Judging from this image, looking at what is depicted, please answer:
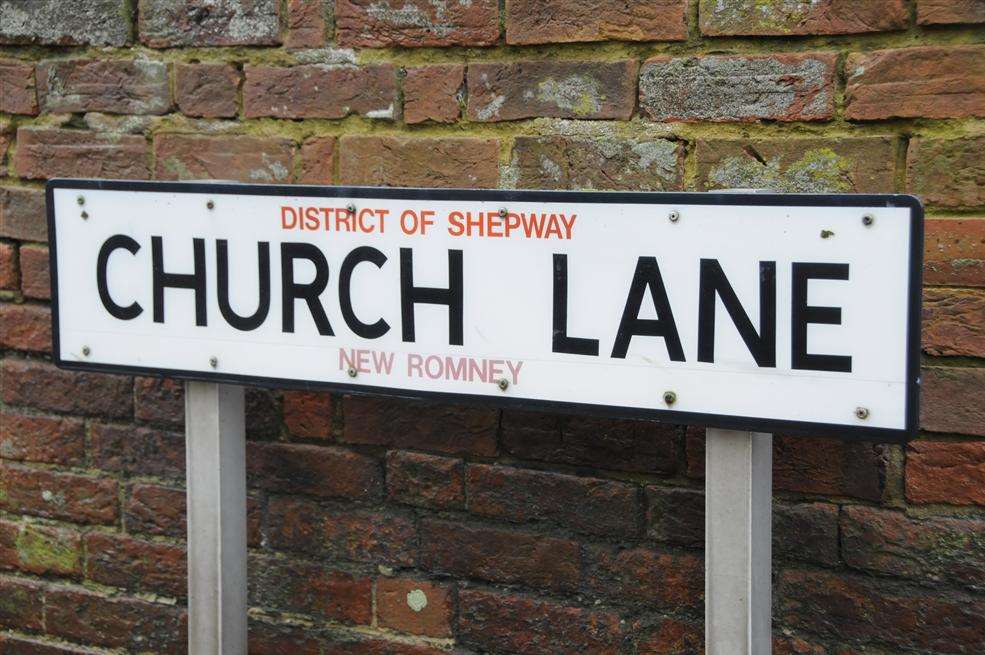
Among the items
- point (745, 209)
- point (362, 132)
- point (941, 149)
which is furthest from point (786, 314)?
point (362, 132)

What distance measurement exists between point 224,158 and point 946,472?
42.0 inches

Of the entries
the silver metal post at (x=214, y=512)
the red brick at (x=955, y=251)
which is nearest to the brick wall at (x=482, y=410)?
the red brick at (x=955, y=251)

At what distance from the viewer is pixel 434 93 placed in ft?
4.86

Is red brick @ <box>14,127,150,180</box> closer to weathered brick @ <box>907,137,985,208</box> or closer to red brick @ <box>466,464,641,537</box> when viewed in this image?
red brick @ <box>466,464,641,537</box>

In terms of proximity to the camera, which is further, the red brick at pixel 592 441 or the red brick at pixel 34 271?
the red brick at pixel 34 271

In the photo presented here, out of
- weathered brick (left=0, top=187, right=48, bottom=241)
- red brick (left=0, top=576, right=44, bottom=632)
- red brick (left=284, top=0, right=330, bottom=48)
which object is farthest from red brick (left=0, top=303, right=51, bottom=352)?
red brick (left=284, top=0, right=330, bottom=48)

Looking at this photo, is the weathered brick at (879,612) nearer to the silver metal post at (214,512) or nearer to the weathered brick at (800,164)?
the weathered brick at (800,164)

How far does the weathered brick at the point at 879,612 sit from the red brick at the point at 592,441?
0.72 feet

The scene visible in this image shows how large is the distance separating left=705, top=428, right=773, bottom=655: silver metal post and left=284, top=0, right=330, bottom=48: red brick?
0.82 metres

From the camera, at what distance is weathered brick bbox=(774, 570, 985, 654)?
130cm

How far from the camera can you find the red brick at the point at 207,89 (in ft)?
5.21

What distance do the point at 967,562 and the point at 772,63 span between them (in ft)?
2.09

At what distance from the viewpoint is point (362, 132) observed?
5.01ft

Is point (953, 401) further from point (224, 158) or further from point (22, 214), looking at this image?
point (22, 214)
